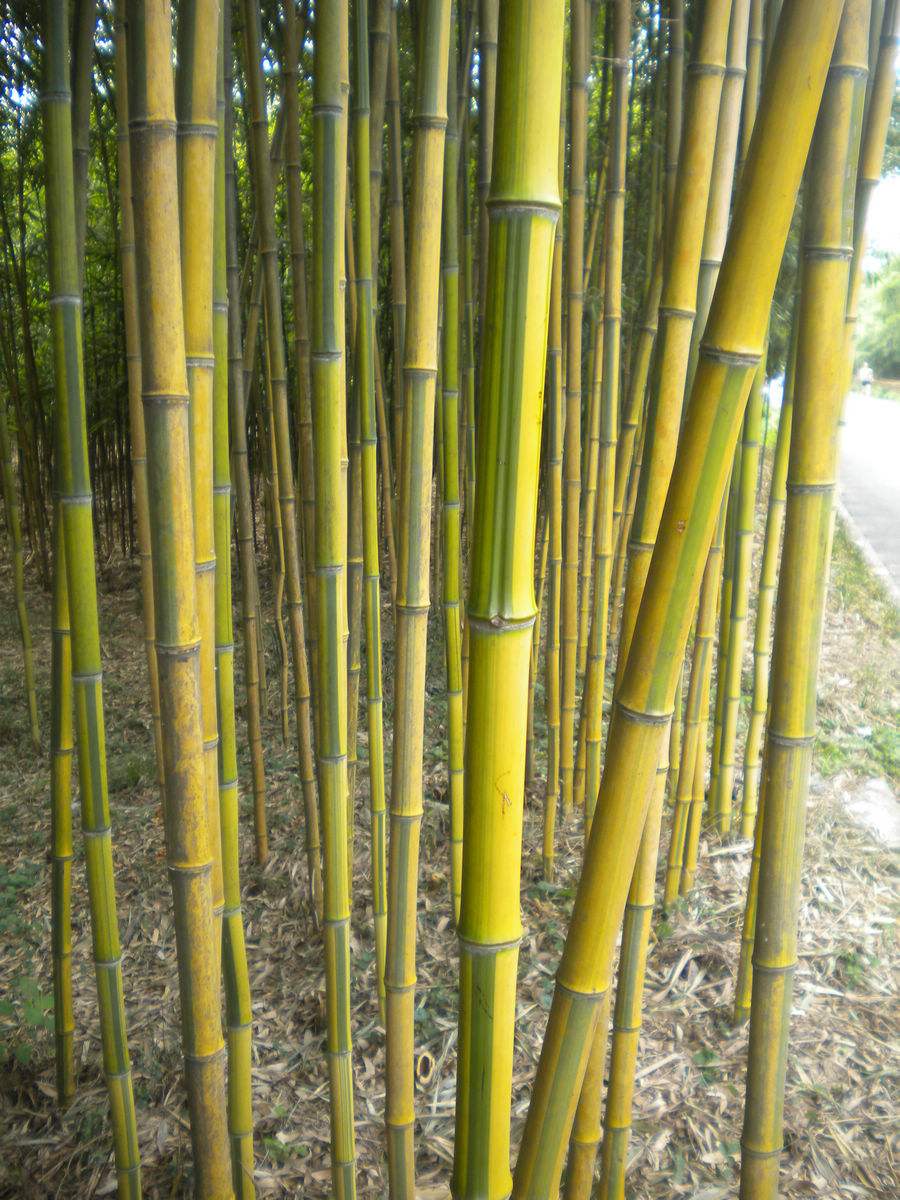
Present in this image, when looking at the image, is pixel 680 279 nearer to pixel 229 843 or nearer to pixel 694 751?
pixel 229 843

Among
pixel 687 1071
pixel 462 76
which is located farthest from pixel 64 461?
pixel 687 1071

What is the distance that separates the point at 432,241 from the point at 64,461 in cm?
45

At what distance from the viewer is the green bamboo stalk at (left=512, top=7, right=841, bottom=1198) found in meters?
0.44

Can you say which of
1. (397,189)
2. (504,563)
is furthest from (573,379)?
(504,563)

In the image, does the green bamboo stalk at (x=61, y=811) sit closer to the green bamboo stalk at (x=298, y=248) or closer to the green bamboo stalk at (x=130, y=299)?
the green bamboo stalk at (x=130, y=299)

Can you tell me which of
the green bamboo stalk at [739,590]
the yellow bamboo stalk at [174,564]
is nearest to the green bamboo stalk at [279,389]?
the yellow bamboo stalk at [174,564]

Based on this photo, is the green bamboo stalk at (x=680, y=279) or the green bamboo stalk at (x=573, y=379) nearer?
the green bamboo stalk at (x=680, y=279)

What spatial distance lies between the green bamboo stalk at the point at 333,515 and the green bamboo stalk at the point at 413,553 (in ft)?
0.23

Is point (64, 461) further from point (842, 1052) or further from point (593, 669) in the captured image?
point (842, 1052)

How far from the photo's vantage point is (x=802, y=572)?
2.02 ft

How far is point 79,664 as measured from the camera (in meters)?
0.96

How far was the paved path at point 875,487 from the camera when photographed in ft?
16.0

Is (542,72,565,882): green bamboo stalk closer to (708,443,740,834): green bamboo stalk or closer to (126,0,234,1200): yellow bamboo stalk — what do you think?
(708,443,740,834): green bamboo stalk

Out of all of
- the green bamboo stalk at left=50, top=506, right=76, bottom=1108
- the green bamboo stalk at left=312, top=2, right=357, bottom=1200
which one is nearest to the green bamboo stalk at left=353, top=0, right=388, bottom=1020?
the green bamboo stalk at left=312, top=2, right=357, bottom=1200
